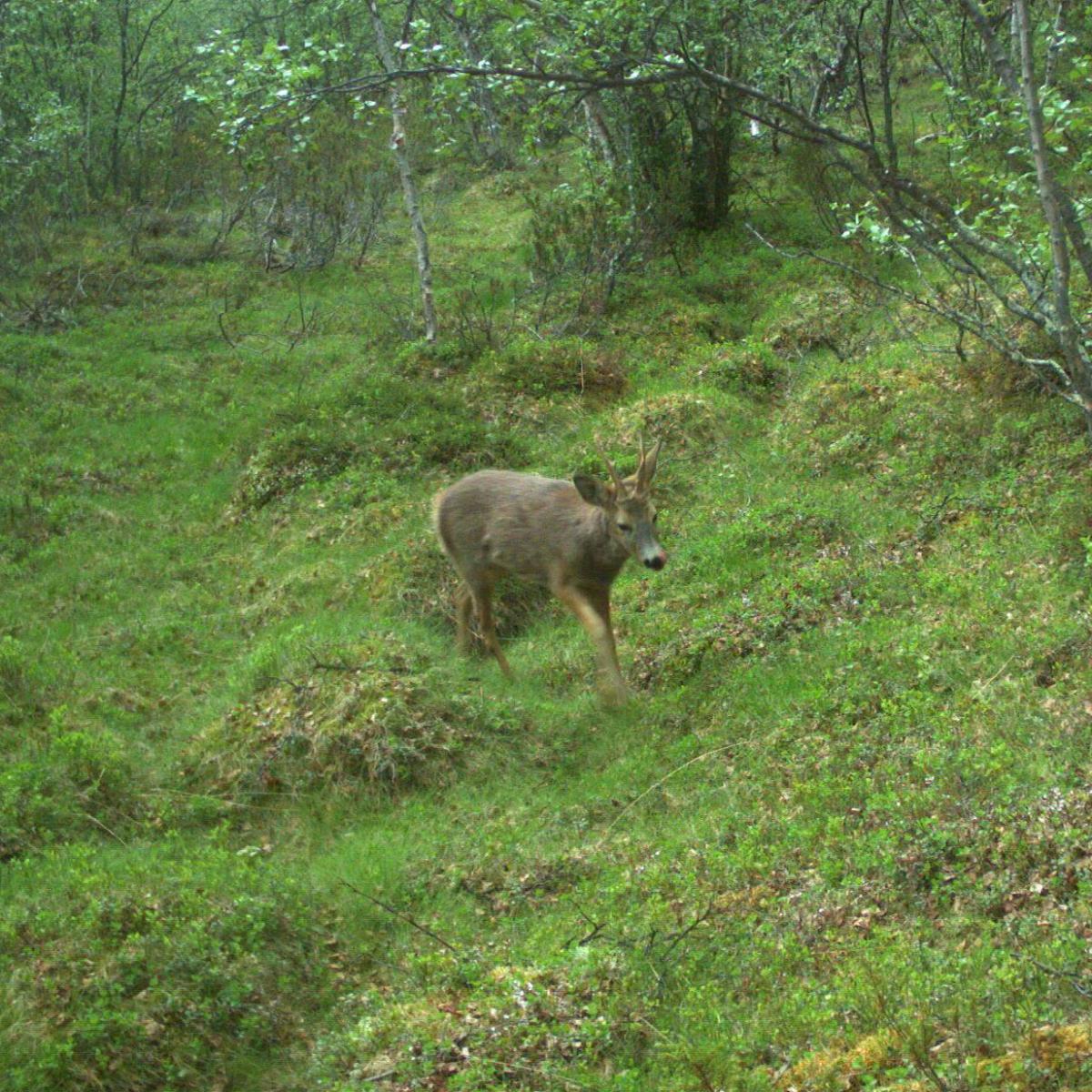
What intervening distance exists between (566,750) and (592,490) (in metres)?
2.11

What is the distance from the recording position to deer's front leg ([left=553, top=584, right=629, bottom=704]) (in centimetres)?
1024

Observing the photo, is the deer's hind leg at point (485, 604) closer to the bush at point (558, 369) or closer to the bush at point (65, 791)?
the bush at point (65, 791)

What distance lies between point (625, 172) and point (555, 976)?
Answer: 17.1 m

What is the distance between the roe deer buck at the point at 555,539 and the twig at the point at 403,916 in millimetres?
2871

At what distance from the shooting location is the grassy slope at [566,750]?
19.5ft

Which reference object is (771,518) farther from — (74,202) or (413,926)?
(74,202)

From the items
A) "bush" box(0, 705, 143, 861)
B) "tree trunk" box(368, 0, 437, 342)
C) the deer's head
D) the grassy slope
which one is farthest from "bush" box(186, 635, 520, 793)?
"tree trunk" box(368, 0, 437, 342)

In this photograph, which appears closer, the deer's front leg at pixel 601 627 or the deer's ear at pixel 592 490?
the deer's front leg at pixel 601 627

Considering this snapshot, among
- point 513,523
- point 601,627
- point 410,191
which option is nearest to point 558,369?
point 410,191

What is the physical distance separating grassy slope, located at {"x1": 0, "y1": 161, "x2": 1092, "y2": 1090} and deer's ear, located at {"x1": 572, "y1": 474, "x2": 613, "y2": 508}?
51.1 inches

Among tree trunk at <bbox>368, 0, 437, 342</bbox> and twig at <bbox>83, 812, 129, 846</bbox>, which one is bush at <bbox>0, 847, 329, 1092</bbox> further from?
tree trunk at <bbox>368, 0, 437, 342</bbox>

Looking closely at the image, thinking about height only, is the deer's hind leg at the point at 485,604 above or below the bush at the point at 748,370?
below

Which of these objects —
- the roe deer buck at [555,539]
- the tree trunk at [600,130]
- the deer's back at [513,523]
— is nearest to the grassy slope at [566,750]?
the roe deer buck at [555,539]

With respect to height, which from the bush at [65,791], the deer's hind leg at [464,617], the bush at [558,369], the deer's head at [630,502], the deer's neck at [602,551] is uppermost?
the bush at [558,369]
